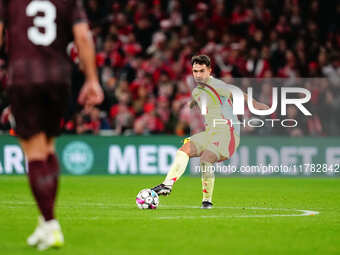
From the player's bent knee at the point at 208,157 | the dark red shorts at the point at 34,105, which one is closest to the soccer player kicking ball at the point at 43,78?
the dark red shorts at the point at 34,105

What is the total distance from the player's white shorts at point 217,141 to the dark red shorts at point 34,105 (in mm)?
5082

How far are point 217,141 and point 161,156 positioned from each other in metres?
8.10

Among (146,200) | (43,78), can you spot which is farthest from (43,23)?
(146,200)

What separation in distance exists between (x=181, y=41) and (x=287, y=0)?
3683 mm

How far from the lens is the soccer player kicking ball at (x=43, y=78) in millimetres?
7078

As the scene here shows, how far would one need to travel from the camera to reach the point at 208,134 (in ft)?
40.3

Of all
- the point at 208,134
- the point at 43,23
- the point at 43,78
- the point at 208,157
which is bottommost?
the point at 208,157

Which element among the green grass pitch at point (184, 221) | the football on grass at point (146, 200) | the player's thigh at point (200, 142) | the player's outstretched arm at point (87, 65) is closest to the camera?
the player's outstretched arm at point (87, 65)

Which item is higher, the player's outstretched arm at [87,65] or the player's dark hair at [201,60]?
the player's dark hair at [201,60]

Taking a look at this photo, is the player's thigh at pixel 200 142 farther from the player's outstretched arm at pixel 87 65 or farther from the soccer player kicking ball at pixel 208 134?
the player's outstretched arm at pixel 87 65

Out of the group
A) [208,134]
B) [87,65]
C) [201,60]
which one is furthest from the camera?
[208,134]

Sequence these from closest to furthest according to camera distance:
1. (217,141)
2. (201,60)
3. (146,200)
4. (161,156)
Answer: (146,200) → (201,60) → (217,141) → (161,156)

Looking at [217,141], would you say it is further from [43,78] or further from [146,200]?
[43,78]

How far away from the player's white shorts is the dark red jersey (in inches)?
198
